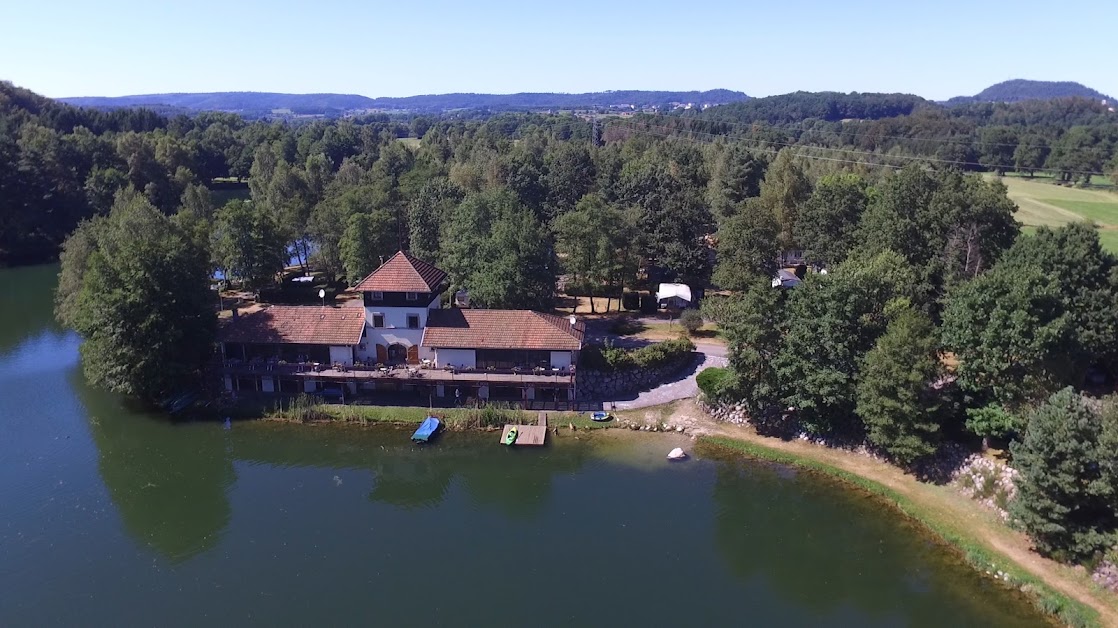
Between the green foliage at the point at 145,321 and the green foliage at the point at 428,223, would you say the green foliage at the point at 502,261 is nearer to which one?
the green foliage at the point at 428,223

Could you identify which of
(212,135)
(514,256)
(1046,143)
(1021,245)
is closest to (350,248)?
(514,256)

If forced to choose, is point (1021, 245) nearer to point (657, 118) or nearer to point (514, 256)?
point (514, 256)

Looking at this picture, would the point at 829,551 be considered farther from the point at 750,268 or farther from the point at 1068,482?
the point at 750,268

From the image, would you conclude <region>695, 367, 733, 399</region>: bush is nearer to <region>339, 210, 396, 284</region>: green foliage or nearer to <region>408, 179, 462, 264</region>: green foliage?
<region>408, 179, 462, 264</region>: green foliage

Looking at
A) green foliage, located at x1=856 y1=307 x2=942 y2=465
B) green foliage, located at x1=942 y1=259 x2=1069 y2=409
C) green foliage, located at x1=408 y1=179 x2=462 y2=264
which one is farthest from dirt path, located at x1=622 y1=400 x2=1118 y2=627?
green foliage, located at x1=408 y1=179 x2=462 y2=264

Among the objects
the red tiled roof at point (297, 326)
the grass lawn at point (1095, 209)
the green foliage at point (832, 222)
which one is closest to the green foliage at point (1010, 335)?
Result: the green foliage at point (832, 222)

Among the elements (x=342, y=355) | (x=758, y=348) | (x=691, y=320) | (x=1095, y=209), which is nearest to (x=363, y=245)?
(x=342, y=355)

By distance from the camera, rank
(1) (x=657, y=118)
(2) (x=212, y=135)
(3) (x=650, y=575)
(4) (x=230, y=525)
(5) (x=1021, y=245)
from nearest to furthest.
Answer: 1. (3) (x=650, y=575)
2. (4) (x=230, y=525)
3. (5) (x=1021, y=245)
4. (2) (x=212, y=135)
5. (1) (x=657, y=118)
